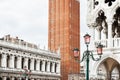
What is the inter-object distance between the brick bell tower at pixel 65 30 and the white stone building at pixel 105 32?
66.6 meters

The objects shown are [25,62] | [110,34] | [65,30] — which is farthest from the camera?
[65,30]

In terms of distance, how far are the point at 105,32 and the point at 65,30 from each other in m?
70.4

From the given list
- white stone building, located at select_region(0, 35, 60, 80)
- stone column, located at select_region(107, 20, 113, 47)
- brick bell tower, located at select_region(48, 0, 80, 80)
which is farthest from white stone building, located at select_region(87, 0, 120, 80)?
brick bell tower, located at select_region(48, 0, 80, 80)

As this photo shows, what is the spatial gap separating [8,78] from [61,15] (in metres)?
37.5

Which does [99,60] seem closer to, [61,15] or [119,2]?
[119,2]

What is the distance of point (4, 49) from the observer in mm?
56625

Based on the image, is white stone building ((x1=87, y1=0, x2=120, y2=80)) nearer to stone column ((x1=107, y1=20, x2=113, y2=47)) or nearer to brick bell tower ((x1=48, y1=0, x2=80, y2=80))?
stone column ((x1=107, y1=20, x2=113, y2=47))

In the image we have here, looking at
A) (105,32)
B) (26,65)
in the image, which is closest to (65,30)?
(26,65)

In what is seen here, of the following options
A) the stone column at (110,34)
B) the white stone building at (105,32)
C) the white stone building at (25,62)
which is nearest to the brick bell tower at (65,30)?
the white stone building at (25,62)

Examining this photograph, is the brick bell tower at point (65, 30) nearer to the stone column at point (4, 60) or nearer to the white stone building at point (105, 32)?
the stone column at point (4, 60)

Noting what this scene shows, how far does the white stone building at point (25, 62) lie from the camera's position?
5700 centimetres

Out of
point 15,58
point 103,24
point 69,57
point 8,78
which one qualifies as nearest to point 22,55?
point 15,58

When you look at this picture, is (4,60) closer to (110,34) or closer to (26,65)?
(26,65)

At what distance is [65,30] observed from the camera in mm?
90125
